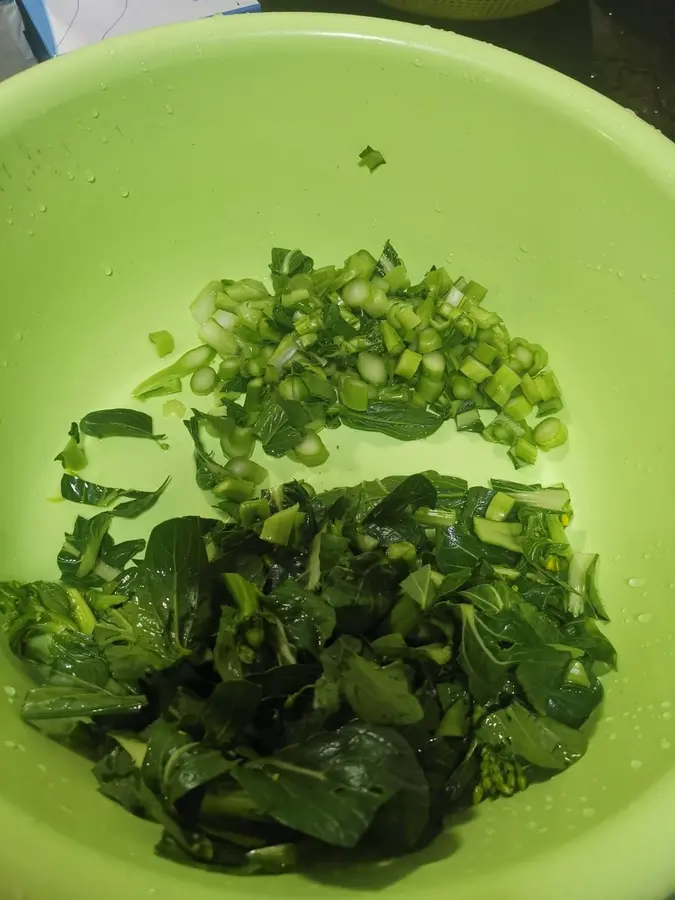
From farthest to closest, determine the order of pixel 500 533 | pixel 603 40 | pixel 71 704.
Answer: pixel 603 40 < pixel 500 533 < pixel 71 704

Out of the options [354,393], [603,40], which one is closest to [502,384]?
[354,393]

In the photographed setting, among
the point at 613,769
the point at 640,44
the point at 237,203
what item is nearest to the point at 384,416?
the point at 237,203

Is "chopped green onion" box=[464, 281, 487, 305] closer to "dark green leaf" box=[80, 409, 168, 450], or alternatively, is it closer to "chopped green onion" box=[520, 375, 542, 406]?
"chopped green onion" box=[520, 375, 542, 406]

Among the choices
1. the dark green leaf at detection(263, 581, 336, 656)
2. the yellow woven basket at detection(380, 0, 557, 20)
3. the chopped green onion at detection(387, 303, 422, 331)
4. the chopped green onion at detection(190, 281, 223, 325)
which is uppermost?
the yellow woven basket at detection(380, 0, 557, 20)

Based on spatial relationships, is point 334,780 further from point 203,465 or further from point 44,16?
point 44,16

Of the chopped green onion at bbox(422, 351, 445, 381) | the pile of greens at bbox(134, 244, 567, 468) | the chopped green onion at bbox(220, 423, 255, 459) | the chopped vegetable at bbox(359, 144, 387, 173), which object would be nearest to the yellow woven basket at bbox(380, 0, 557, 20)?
the chopped vegetable at bbox(359, 144, 387, 173)

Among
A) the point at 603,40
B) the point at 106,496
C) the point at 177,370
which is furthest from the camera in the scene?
the point at 603,40

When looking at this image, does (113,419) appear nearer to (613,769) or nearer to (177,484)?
(177,484)

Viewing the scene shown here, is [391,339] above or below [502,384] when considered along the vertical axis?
above
